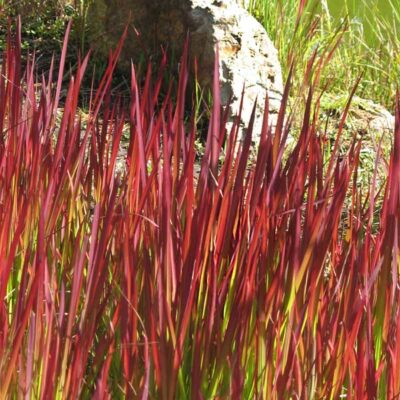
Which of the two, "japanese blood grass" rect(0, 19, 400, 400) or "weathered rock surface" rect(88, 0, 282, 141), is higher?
"weathered rock surface" rect(88, 0, 282, 141)

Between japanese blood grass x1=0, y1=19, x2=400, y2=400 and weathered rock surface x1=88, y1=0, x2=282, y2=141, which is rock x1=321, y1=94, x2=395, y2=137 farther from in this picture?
japanese blood grass x1=0, y1=19, x2=400, y2=400

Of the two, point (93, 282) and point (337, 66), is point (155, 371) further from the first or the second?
point (337, 66)

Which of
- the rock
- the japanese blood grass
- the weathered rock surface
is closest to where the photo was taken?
the japanese blood grass

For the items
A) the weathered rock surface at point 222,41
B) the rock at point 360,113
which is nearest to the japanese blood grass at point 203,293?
the weathered rock surface at point 222,41

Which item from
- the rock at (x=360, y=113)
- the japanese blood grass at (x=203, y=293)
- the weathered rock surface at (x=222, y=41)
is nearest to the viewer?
the japanese blood grass at (x=203, y=293)

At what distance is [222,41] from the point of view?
354cm

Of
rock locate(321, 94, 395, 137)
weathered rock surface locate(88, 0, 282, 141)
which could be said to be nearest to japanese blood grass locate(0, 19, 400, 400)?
weathered rock surface locate(88, 0, 282, 141)

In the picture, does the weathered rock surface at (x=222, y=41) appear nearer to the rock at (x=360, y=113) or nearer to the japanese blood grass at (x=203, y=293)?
the rock at (x=360, y=113)

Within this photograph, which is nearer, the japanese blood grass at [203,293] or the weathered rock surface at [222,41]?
the japanese blood grass at [203,293]

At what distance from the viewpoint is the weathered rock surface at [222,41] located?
3525 millimetres

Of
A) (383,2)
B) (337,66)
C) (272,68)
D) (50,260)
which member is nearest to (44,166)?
(50,260)

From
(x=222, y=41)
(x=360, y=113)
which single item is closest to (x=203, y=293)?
(x=222, y=41)

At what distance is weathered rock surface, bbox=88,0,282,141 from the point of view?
3.53 meters

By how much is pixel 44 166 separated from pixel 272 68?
220cm
